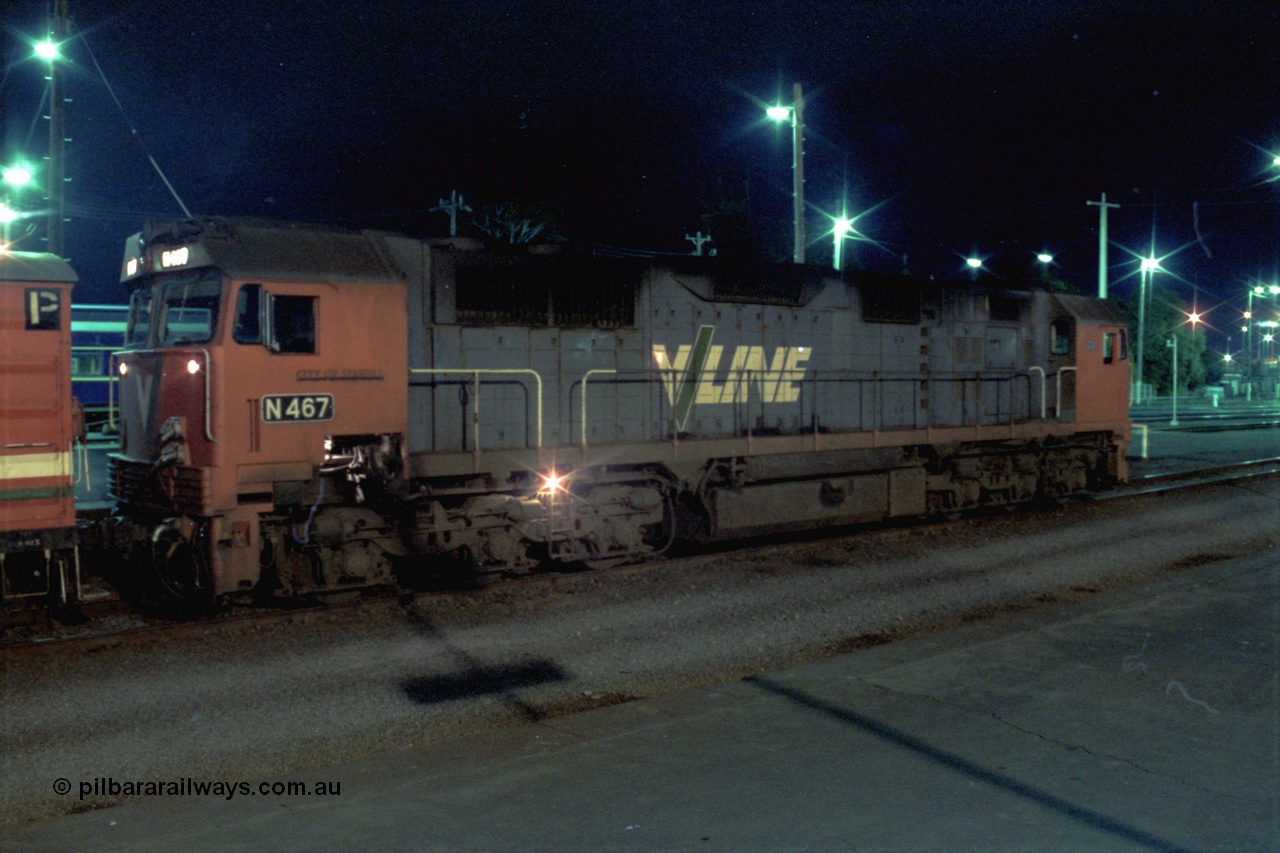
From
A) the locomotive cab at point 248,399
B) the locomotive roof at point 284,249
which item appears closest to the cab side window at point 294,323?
the locomotive cab at point 248,399

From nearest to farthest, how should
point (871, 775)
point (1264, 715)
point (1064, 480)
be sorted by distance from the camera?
1. point (871, 775)
2. point (1264, 715)
3. point (1064, 480)

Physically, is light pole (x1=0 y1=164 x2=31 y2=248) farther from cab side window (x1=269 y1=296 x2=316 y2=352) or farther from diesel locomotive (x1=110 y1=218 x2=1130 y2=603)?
cab side window (x1=269 y1=296 x2=316 y2=352)

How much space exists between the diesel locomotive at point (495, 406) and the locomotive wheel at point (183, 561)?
26 millimetres

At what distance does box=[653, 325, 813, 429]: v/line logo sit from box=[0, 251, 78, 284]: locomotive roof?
6.23m

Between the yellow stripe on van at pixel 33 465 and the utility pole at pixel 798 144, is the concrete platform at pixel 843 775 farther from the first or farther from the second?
the utility pole at pixel 798 144

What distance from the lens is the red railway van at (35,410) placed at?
8.46 m

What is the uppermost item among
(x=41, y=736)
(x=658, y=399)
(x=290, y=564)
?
(x=658, y=399)

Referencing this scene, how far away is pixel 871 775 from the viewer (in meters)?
5.13

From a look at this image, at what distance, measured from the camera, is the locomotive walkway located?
448 cm

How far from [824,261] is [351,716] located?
155 ft

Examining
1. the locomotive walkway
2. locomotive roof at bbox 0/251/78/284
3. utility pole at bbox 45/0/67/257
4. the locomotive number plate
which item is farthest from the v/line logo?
utility pole at bbox 45/0/67/257

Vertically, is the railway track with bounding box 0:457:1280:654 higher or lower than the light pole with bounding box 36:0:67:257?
lower

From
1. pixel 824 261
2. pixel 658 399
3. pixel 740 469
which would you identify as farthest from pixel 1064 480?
pixel 824 261

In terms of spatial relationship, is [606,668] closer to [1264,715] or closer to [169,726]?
[169,726]
